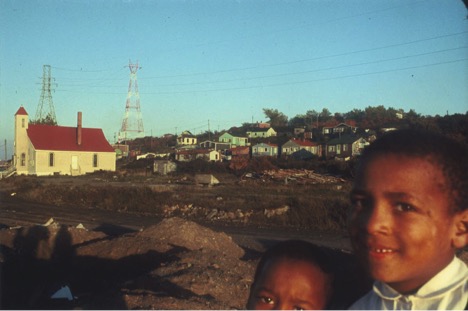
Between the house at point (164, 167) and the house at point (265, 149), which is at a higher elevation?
the house at point (265, 149)

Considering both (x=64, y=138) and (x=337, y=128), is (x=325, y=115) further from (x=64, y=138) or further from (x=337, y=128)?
(x=64, y=138)

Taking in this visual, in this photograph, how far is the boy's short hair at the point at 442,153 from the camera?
1.32m

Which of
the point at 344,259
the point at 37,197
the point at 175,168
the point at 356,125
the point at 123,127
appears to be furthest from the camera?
the point at 356,125

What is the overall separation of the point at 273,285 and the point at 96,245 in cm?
1271

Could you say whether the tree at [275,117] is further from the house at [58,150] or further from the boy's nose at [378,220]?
the boy's nose at [378,220]

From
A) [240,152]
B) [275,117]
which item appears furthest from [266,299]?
[275,117]

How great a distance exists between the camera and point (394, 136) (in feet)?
4.57

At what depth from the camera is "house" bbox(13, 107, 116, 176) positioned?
5738cm

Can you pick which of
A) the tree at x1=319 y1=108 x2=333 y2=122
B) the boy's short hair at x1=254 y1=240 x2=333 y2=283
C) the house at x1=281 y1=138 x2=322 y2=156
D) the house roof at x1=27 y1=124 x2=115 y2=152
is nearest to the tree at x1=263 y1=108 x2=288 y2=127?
the tree at x1=319 y1=108 x2=333 y2=122

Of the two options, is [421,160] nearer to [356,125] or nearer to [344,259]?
[344,259]

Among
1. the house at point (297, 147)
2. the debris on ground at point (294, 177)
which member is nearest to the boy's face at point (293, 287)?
the debris on ground at point (294, 177)

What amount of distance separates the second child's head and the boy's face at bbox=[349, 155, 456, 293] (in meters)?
0.40

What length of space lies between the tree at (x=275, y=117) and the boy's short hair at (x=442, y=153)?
13907 centimetres

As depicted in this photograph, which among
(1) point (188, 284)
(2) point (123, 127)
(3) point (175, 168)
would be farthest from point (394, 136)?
(2) point (123, 127)
